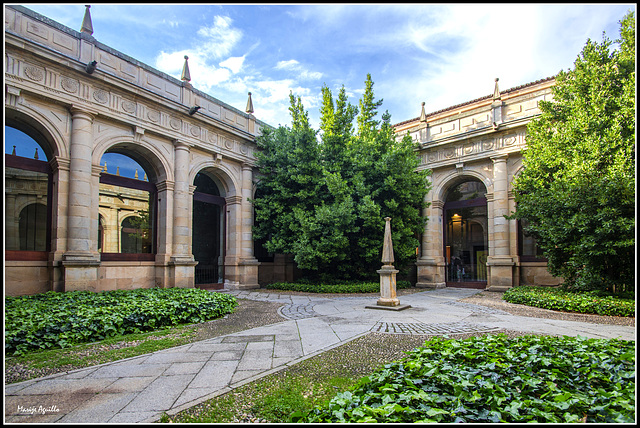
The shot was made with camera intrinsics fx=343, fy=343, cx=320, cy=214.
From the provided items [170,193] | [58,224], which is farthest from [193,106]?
[58,224]

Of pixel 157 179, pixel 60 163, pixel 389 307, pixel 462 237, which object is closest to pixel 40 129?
pixel 60 163

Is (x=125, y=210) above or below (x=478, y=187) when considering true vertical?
below

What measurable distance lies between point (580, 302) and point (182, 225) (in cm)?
1253

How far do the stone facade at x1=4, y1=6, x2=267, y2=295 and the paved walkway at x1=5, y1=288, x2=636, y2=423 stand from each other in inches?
261

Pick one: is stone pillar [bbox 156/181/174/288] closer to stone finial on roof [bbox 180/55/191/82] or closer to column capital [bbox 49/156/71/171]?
column capital [bbox 49/156/71/171]

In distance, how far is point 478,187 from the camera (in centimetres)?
1750

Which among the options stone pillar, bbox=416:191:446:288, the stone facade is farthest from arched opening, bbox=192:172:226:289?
stone pillar, bbox=416:191:446:288

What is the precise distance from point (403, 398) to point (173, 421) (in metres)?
1.96

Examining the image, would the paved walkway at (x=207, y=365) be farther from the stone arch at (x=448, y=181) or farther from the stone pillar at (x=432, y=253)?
the stone arch at (x=448, y=181)

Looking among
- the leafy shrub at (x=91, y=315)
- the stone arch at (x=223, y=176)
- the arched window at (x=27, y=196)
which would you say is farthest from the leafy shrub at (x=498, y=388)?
the stone arch at (x=223, y=176)

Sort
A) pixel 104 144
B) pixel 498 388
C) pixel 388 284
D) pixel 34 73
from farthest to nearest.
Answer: pixel 104 144 → pixel 34 73 → pixel 388 284 → pixel 498 388

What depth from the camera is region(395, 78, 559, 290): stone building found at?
14422 millimetres

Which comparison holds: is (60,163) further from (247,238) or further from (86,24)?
(247,238)

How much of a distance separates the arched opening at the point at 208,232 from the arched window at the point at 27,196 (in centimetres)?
506
